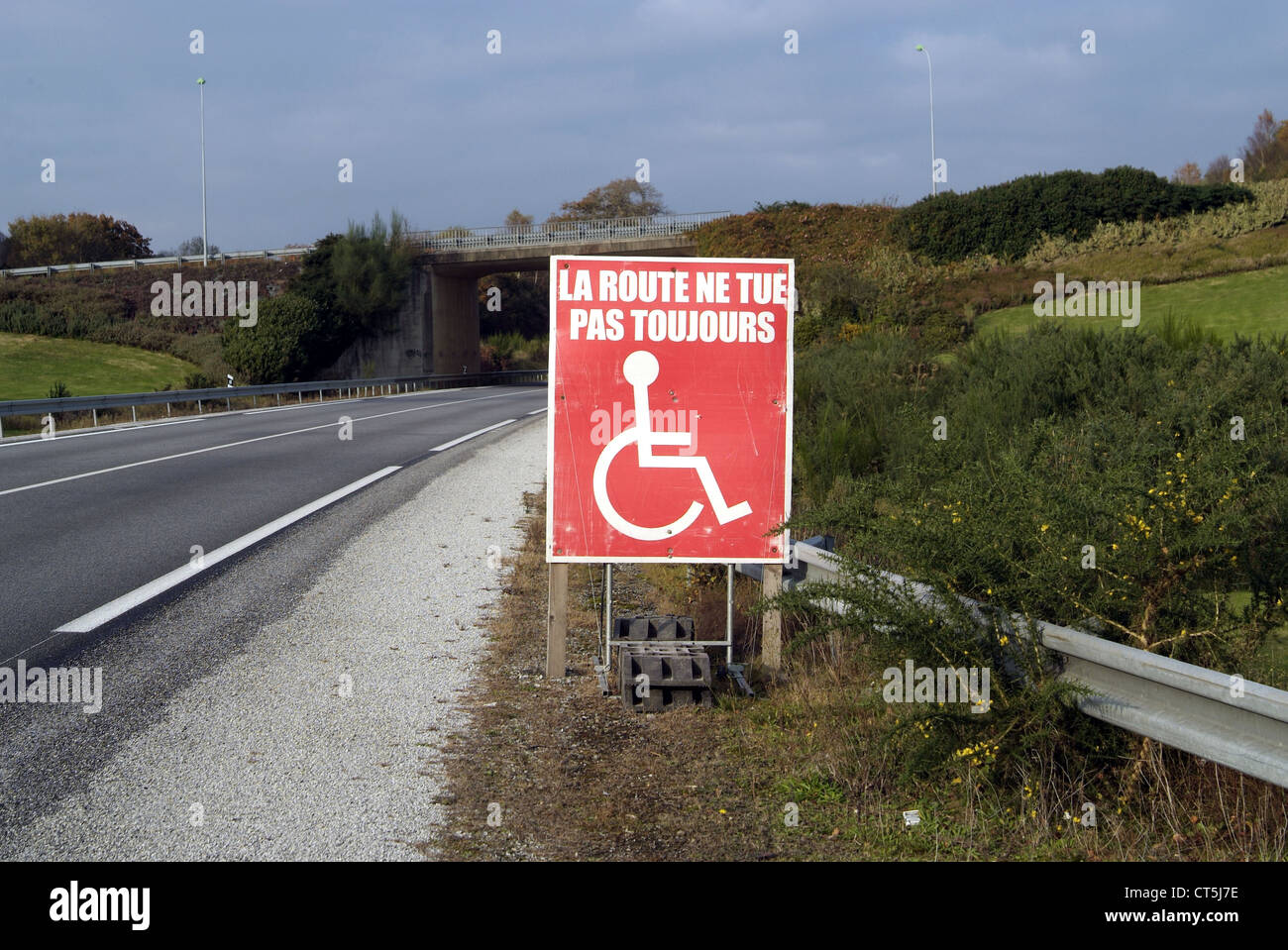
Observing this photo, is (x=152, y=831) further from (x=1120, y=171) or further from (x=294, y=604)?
(x=1120, y=171)

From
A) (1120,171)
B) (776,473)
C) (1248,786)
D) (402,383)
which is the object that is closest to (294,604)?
(776,473)

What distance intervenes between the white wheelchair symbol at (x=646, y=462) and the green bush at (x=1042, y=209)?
33589 millimetres

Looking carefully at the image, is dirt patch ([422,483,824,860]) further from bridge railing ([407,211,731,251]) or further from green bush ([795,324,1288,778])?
bridge railing ([407,211,731,251])

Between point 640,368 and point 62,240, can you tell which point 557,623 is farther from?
point 62,240

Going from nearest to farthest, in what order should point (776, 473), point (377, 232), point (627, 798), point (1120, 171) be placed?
point (627, 798), point (776, 473), point (1120, 171), point (377, 232)

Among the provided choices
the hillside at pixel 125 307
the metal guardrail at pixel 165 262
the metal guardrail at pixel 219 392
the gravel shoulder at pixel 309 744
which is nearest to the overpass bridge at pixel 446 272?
the metal guardrail at pixel 219 392

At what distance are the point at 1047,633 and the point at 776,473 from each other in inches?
84.2

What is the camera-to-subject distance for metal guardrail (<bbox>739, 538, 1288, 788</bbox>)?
3.23m

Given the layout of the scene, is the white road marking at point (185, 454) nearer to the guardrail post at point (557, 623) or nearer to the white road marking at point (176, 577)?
the white road marking at point (176, 577)

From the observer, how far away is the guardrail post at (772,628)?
19.0 ft

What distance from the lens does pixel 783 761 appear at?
4.65 metres

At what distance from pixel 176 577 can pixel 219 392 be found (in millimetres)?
23972

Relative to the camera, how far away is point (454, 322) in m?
60.3
